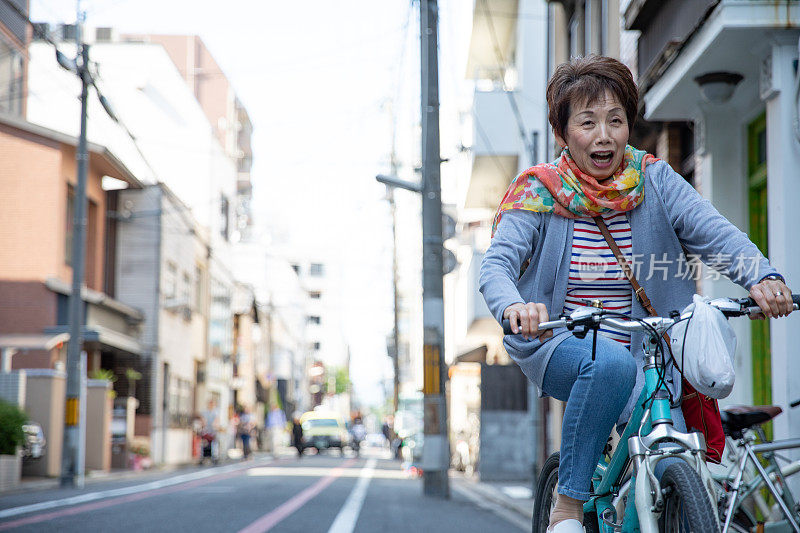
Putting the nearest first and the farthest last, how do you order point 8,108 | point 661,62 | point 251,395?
point 661,62 → point 8,108 → point 251,395

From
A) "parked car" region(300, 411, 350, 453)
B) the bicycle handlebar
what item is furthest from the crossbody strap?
"parked car" region(300, 411, 350, 453)

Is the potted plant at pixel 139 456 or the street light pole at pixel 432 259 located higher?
the street light pole at pixel 432 259

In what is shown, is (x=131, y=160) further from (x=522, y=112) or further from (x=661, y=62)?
(x=661, y=62)

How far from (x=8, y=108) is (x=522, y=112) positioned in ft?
46.5

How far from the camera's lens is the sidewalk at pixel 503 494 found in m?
12.8

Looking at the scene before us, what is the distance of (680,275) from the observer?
3717 mm

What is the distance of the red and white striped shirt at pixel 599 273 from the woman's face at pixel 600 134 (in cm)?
17

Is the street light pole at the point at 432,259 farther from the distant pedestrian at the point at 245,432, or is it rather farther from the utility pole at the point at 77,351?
the distant pedestrian at the point at 245,432

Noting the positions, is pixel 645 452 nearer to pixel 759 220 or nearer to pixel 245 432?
pixel 759 220

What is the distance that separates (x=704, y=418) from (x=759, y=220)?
708 cm

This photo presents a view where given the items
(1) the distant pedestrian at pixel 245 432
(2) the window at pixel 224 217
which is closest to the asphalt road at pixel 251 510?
(1) the distant pedestrian at pixel 245 432

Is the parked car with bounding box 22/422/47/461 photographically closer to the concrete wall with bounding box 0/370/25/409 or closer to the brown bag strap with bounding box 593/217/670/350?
the concrete wall with bounding box 0/370/25/409

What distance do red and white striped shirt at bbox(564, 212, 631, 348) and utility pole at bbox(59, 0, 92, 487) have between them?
16901 mm

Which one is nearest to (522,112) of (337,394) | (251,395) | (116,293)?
(116,293)
